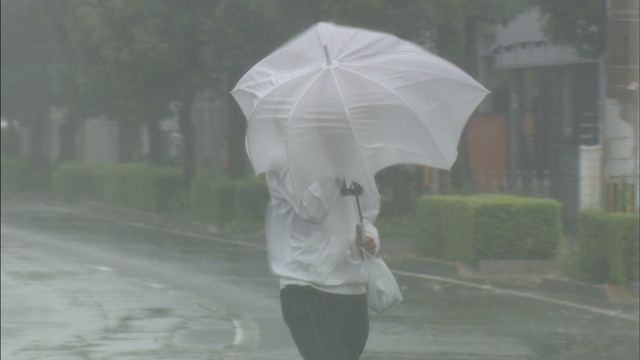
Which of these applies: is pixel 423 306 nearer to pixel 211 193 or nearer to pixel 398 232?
pixel 398 232

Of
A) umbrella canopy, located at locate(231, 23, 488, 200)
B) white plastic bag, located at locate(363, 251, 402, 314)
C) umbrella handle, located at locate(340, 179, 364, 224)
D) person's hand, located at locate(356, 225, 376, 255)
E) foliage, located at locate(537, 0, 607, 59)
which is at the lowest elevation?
white plastic bag, located at locate(363, 251, 402, 314)

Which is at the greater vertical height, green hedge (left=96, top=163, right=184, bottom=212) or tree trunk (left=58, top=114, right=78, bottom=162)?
tree trunk (left=58, top=114, right=78, bottom=162)

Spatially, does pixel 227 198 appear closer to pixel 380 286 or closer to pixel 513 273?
pixel 513 273

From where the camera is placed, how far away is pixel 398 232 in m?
20.4

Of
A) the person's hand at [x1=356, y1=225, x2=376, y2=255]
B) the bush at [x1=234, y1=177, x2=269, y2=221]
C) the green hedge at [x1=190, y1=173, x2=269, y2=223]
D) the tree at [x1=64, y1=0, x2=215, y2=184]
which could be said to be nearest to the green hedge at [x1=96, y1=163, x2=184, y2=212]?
the tree at [x1=64, y1=0, x2=215, y2=184]

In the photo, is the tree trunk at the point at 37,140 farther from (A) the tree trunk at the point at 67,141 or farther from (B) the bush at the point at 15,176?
(A) the tree trunk at the point at 67,141

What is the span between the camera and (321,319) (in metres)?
5.70

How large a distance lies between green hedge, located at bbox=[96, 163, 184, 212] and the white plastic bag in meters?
24.3

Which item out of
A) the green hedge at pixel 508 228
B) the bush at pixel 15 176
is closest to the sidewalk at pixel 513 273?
the green hedge at pixel 508 228

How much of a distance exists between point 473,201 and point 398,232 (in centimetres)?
344

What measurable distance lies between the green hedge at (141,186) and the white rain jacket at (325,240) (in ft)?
79.7

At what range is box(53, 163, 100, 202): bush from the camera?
37.0m

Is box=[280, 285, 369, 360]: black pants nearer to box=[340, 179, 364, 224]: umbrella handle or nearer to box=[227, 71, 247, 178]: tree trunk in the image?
box=[340, 179, 364, 224]: umbrella handle

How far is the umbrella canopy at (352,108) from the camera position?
5.54m
